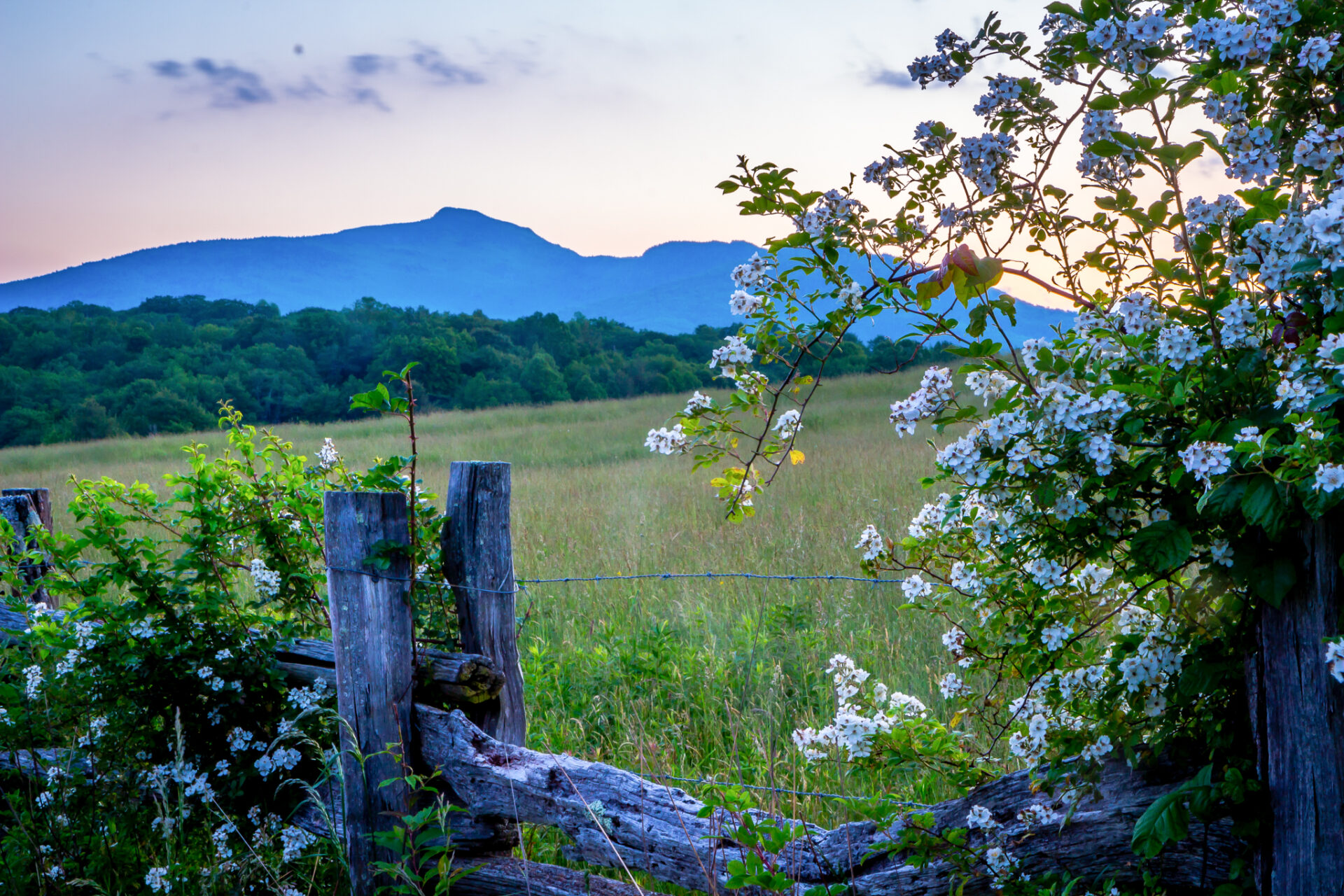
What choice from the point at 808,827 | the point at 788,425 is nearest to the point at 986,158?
the point at 788,425

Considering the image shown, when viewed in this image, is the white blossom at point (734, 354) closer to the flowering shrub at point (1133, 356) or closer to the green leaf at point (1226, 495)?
the flowering shrub at point (1133, 356)

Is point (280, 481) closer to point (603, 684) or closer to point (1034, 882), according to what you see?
point (603, 684)

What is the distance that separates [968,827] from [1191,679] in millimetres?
778

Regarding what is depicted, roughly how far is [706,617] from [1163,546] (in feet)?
13.5

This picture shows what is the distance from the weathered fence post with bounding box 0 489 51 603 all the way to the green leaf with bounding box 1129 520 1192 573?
4819mm

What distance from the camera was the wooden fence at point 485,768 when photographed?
238 cm

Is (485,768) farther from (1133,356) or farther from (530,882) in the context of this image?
(1133,356)

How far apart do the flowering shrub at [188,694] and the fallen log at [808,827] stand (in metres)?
0.64

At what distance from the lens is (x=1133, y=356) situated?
1696 millimetres

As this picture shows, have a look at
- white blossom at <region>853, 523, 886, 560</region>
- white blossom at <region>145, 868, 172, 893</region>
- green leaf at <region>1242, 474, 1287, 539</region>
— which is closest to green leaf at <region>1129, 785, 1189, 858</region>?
green leaf at <region>1242, 474, 1287, 539</region>

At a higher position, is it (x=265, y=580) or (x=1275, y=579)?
(x=1275, y=579)

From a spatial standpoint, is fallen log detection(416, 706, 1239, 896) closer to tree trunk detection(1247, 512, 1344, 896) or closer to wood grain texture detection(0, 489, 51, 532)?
tree trunk detection(1247, 512, 1344, 896)

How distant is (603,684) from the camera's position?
468cm

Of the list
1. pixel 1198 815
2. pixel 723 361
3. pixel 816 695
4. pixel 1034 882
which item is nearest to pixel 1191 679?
pixel 1198 815
